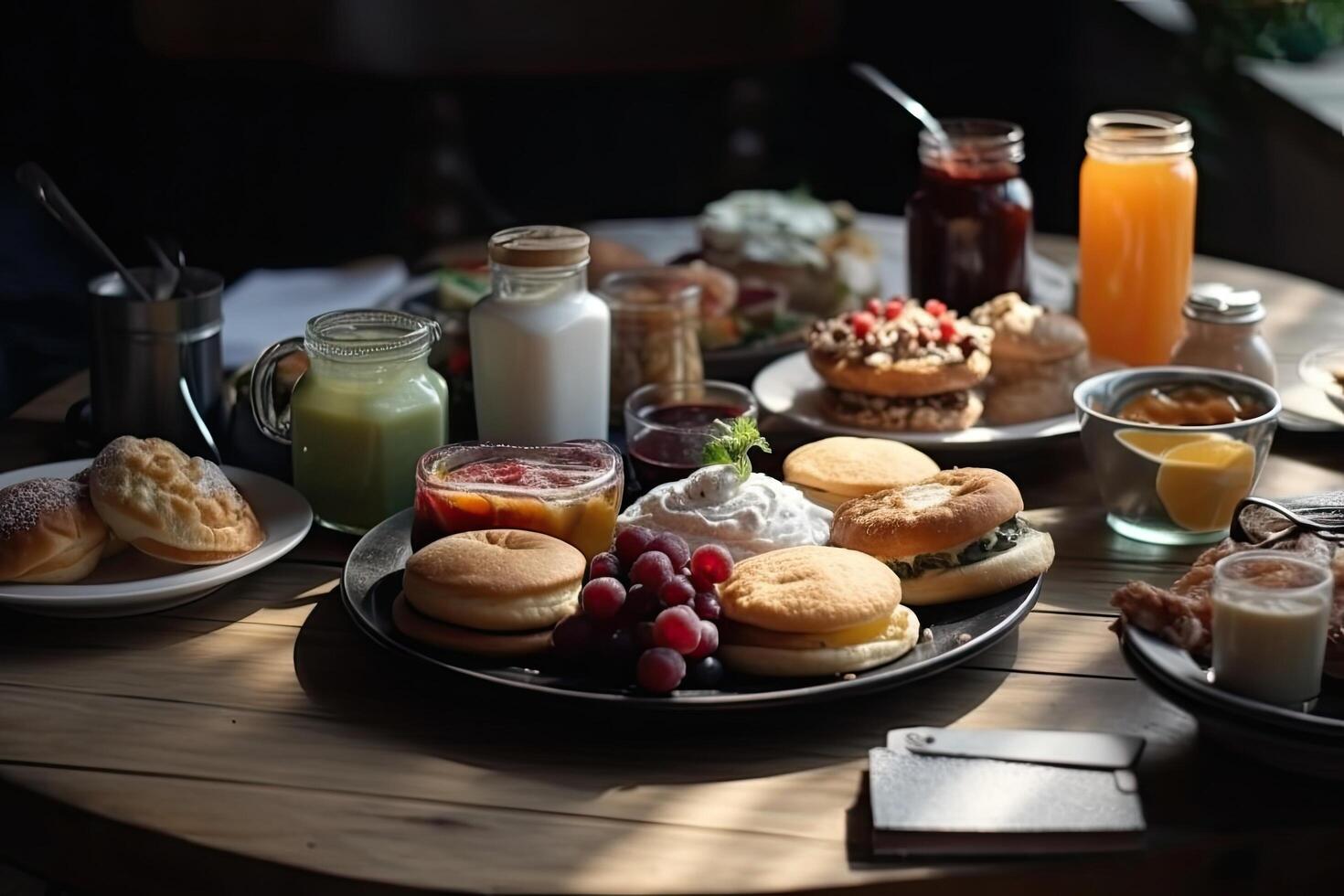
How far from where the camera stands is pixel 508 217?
400cm

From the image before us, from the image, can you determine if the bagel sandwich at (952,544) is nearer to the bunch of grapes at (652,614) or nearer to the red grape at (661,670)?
the bunch of grapes at (652,614)

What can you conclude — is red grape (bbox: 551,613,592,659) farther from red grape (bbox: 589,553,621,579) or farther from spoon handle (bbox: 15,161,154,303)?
spoon handle (bbox: 15,161,154,303)

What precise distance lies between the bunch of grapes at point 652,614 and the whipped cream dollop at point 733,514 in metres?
0.10

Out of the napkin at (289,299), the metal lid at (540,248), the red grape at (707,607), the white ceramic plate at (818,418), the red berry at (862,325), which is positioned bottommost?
the napkin at (289,299)

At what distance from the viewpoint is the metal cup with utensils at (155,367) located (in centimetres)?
168

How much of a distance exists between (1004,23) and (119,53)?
2.16 m

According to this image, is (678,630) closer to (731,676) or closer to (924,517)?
(731,676)

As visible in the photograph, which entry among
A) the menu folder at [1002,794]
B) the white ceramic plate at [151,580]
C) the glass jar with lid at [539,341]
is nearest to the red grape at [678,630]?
the menu folder at [1002,794]

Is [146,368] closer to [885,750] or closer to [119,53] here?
[885,750]

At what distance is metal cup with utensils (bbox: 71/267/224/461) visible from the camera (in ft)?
5.50

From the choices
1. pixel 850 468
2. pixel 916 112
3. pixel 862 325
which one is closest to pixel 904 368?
pixel 862 325

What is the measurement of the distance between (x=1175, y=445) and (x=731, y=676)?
1.91ft

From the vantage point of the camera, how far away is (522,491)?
53.2 inches

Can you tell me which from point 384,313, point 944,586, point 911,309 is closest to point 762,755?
point 944,586
